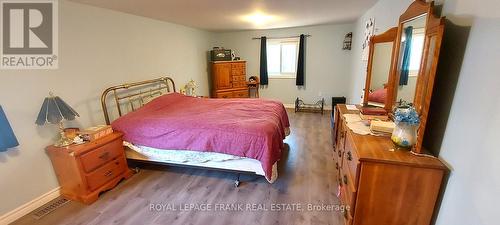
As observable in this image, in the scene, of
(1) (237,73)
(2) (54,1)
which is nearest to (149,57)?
(2) (54,1)

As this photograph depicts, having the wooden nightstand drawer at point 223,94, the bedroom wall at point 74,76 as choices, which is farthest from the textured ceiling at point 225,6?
the wooden nightstand drawer at point 223,94

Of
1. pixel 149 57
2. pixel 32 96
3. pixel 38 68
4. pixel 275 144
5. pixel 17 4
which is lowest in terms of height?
pixel 275 144

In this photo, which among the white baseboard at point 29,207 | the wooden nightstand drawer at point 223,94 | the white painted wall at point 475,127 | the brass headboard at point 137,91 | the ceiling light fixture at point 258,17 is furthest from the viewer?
the wooden nightstand drawer at point 223,94

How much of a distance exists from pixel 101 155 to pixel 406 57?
2.97m

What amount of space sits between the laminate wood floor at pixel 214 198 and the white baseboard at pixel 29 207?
0.18 feet

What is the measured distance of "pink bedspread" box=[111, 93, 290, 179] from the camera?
2.26 metres

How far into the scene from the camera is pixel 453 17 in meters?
1.24

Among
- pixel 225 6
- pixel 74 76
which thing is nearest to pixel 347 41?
pixel 225 6

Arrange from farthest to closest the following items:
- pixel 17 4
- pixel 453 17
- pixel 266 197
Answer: pixel 266 197 → pixel 17 4 → pixel 453 17

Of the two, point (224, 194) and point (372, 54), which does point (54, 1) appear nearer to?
point (224, 194)

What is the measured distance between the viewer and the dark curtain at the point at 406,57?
1666 mm

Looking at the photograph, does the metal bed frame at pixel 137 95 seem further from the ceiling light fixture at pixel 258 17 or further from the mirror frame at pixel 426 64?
the ceiling light fixture at pixel 258 17

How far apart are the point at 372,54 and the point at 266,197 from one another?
1.89 metres

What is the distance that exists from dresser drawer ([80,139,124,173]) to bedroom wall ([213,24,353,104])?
424cm
